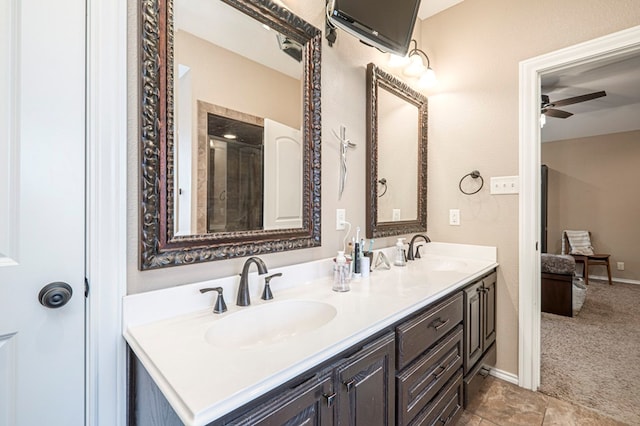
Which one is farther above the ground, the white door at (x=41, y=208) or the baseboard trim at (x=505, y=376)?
the white door at (x=41, y=208)

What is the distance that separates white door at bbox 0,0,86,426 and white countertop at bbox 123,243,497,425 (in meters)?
0.19

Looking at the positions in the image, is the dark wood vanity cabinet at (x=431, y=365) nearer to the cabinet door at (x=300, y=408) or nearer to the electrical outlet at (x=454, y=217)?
Result: the cabinet door at (x=300, y=408)

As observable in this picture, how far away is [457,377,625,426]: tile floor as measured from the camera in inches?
64.2

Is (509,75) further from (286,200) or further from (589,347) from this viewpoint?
(589,347)

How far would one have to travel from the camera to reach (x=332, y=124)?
1623 millimetres

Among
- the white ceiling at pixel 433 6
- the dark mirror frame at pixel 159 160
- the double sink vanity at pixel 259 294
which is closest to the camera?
the double sink vanity at pixel 259 294

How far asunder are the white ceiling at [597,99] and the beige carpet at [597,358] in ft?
6.67

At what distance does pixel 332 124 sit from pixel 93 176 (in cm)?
112

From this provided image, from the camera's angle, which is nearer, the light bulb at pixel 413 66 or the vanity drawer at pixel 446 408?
the vanity drawer at pixel 446 408

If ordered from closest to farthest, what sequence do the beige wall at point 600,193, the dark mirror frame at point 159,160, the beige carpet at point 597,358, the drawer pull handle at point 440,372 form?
1. the dark mirror frame at point 159,160
2. the drawer pull handle at point 440,372
3. the beige carpet at point 597,358
4. the beige wall at point 600,193

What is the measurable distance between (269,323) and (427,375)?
71 cm

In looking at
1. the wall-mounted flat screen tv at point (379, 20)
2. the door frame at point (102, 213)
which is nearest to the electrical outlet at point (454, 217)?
the wall-mounted flat screen tv at point (379, 20)

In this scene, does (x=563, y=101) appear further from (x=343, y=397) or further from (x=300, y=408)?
A: (x=300, y=408)

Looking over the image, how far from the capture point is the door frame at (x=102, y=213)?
2.91ft
